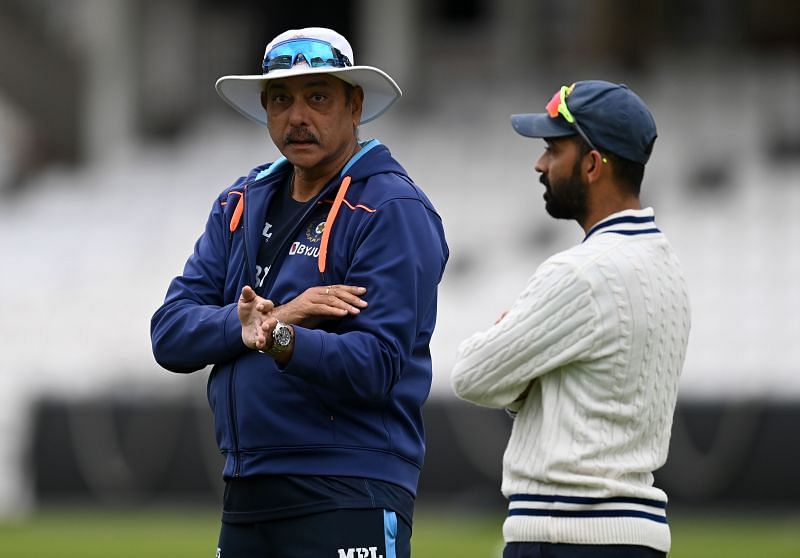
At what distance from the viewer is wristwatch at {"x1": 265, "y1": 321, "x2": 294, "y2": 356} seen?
3551 mm

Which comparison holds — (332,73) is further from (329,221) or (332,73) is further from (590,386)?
(590,386)

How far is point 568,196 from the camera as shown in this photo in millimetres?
3916

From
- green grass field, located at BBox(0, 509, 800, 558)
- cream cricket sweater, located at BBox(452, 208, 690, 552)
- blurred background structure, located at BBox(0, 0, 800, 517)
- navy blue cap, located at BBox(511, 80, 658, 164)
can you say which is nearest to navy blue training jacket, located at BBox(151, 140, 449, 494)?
cream cricket sweater, located at BBox(452, 208, 690, 552)

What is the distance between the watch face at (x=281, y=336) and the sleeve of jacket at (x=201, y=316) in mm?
205

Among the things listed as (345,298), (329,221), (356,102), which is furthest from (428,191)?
(345,298)

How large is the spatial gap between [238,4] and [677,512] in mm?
10812

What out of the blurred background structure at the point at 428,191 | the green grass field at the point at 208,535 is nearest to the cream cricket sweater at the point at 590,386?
the green grass field at the point at 208,535

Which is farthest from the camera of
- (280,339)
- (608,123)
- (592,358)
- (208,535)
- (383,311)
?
(208,535)

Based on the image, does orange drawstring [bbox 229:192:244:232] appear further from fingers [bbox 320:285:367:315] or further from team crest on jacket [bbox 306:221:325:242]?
fingers [bbox 320:285:367:315]

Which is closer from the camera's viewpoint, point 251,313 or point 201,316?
point 251,313

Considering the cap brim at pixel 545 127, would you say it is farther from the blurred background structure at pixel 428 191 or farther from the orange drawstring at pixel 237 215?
the blurred background structure at pixel 428 191

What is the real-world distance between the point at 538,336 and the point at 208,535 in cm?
700

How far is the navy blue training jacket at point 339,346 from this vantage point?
3623mm

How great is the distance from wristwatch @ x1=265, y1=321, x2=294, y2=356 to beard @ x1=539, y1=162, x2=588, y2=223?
0.77 metres
